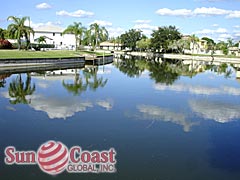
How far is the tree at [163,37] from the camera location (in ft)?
261

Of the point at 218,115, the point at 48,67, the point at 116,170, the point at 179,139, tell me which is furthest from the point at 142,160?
the point at 48,67

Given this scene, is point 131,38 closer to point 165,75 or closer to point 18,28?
point 18,28

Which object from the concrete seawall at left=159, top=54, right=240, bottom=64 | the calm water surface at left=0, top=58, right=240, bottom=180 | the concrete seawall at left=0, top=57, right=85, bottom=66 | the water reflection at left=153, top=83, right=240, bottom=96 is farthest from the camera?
the concrete seawall at left=159, top=54, right=240, bottom=64

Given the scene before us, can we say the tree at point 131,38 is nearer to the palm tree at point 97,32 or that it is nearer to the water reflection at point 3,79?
the palm tree at point 97,32

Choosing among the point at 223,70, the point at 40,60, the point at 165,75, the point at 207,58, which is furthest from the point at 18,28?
the point at 207,58

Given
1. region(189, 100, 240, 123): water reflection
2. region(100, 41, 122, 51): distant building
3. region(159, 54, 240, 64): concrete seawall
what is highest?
region(100, 41, 122, 51): distant building

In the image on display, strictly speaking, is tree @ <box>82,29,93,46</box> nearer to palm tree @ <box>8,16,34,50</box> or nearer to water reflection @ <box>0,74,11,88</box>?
palm tree @ <box>8,16,34,50</box>

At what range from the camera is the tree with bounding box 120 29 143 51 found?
323ft

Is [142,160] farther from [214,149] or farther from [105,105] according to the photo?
[105,105]

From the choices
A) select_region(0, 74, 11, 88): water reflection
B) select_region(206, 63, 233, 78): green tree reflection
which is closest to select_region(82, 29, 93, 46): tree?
select_region(206, 63, 233, 78): green tree reflection

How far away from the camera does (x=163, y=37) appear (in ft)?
261

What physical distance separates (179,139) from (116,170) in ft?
10.2

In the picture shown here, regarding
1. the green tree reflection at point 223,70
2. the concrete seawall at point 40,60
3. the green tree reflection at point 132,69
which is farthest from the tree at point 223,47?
the concrete seawall at point 40,60

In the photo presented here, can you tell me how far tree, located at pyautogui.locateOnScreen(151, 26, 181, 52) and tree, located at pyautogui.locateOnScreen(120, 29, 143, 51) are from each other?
16.3 metres
